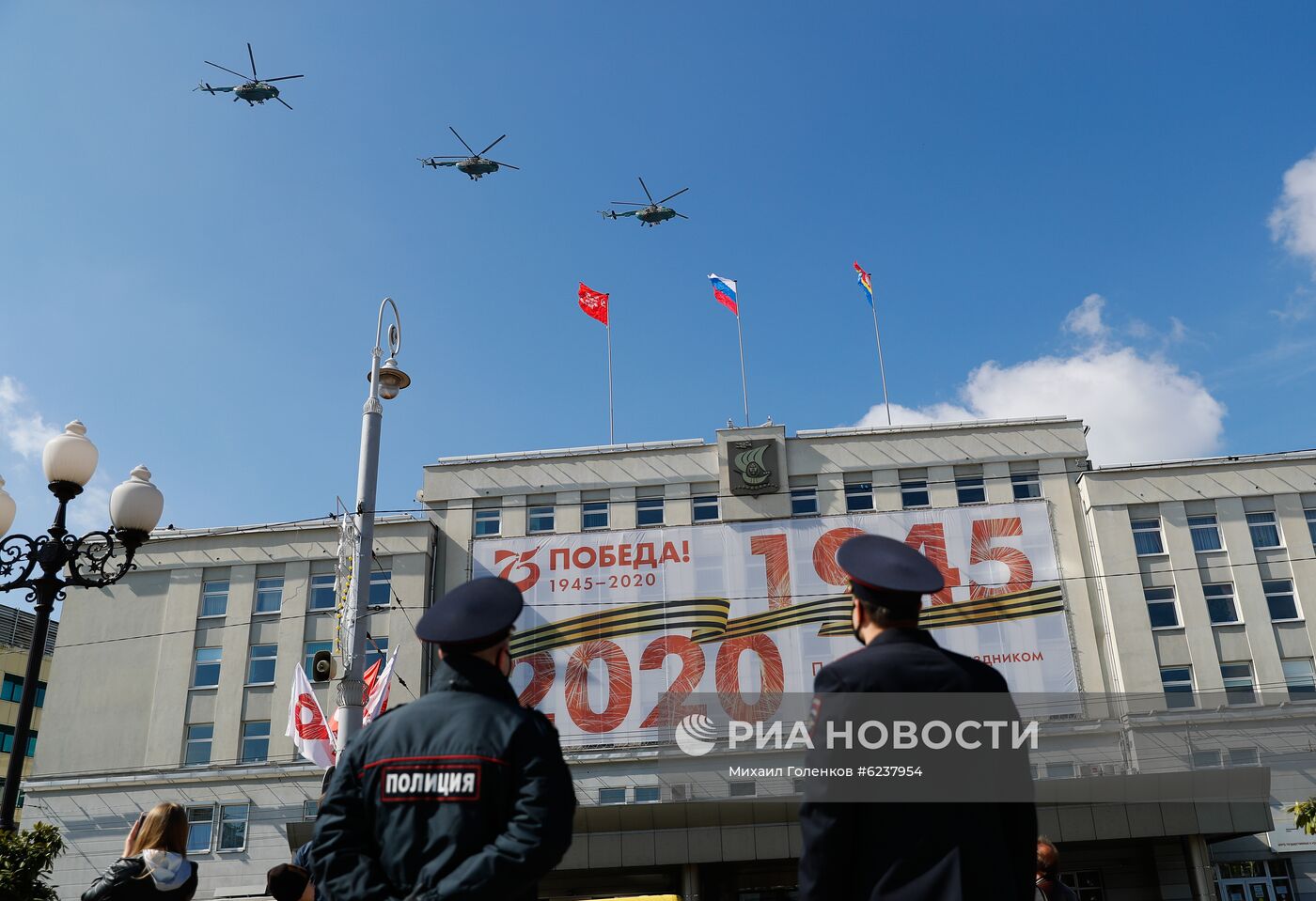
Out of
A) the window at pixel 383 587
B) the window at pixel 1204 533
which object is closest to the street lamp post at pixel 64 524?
the window at pixel 383 587

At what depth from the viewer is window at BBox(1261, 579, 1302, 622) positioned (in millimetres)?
40125

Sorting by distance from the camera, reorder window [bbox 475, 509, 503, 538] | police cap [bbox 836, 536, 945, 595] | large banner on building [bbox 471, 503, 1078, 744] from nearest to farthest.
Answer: police cap [bbox 836, 536, 945, 595]
large banner on building [bbox 471, 503, 1078, 744]
window [bbox 475, 509, 503, 538]

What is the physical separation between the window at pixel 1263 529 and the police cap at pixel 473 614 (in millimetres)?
44119

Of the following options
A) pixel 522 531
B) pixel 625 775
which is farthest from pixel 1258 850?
pixel 522 531

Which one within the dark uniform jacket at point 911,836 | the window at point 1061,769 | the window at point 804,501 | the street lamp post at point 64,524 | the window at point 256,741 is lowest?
the dark uniform jacket at point 911,836

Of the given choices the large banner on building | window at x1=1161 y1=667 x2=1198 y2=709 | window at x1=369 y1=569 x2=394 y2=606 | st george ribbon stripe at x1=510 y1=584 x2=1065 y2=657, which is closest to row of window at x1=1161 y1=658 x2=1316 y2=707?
window at x1=1161 y1=667 x2=1198 y2=709

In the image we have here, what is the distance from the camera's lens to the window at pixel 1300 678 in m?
38.4

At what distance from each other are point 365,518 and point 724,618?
2699 centimetres

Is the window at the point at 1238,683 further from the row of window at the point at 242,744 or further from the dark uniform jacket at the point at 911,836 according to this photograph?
the dark uniform jacket at the point at 911,836

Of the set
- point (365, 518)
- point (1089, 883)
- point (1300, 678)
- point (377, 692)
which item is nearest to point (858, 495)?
point (1089, 883)

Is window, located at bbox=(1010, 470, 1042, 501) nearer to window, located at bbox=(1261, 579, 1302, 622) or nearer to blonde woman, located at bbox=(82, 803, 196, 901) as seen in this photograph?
window, located at bbox=(1261, 579, 1302, 622)

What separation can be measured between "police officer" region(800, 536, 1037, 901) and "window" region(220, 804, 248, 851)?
1646 inches

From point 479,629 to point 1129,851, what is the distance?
39.1 metres

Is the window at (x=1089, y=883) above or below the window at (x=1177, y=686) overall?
below
